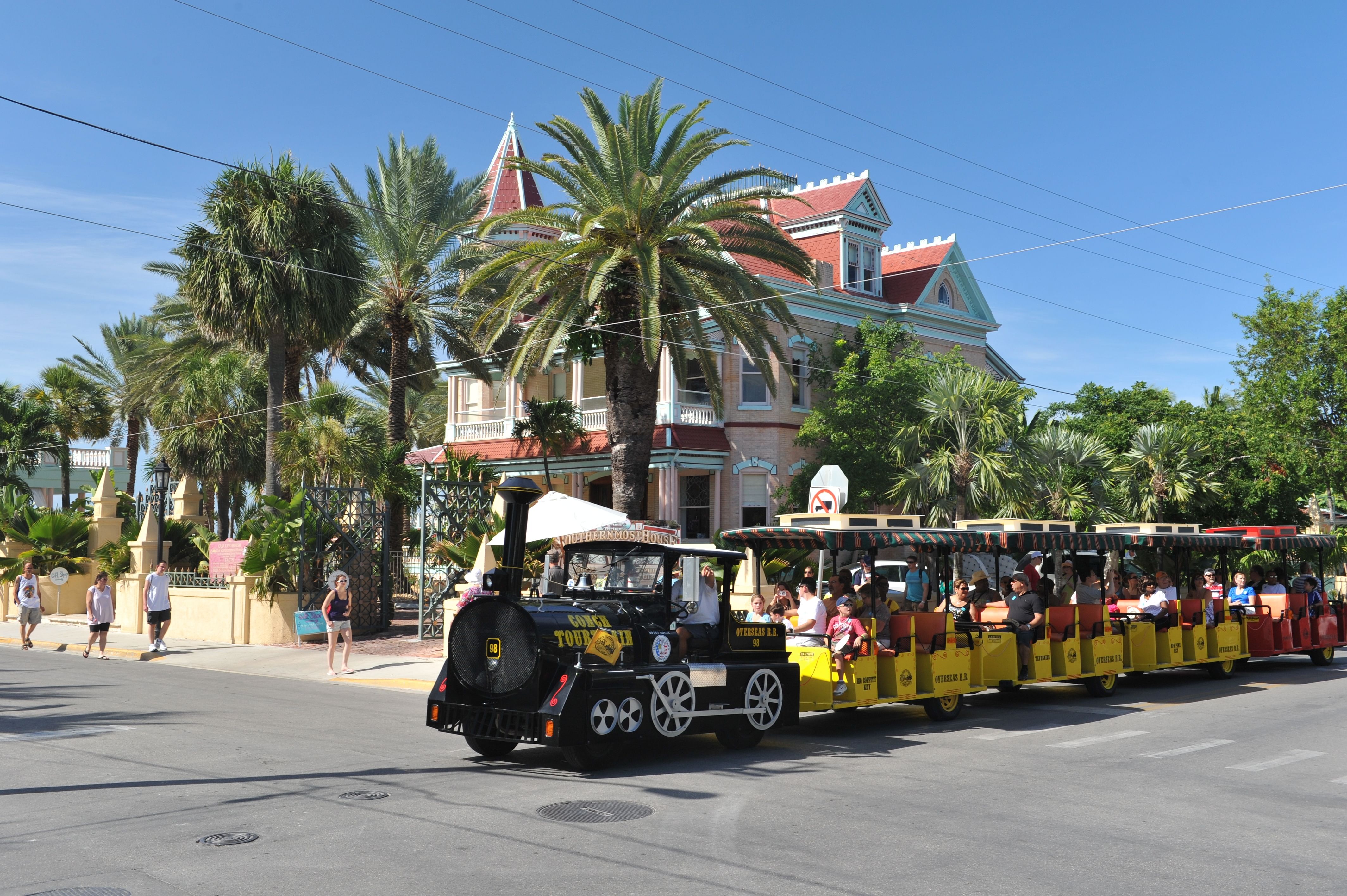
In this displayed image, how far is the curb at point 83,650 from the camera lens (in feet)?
72.4

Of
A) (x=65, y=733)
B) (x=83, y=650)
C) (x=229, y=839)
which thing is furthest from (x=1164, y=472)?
→ (x=229, y=839)

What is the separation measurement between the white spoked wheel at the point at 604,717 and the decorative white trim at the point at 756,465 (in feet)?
78.2

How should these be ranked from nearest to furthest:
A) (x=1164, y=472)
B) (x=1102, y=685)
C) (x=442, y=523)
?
(x=1102, y=685) < (x=442, y=523) < (x=1164, y=472)

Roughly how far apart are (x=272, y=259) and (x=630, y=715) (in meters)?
21.2

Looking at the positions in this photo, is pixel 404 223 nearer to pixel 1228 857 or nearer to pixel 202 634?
pixel 202 634

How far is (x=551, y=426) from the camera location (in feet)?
112

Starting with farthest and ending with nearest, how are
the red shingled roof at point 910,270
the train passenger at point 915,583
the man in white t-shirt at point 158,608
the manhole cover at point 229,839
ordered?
the red shingled roof at point 910,270 < the man in white t-shirt at point 158,608 < the train passenger at point 915,583 < the manhole cover at point 229,839

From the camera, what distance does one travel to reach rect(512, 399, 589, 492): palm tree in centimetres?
3406

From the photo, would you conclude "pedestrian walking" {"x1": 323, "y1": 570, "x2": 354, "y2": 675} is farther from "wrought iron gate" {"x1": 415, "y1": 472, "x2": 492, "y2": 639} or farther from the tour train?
the tour train

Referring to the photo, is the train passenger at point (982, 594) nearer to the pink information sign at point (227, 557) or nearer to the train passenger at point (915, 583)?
the train passenger at point (915, 583)

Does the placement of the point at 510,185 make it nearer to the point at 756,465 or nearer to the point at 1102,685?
the point at 756,465

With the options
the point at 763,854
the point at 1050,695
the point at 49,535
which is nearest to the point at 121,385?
the point at 49,535

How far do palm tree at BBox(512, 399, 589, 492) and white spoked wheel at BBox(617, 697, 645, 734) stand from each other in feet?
77.4

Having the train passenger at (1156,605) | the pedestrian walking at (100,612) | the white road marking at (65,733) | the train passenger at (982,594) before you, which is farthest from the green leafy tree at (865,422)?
the white road marking at (65,733)
